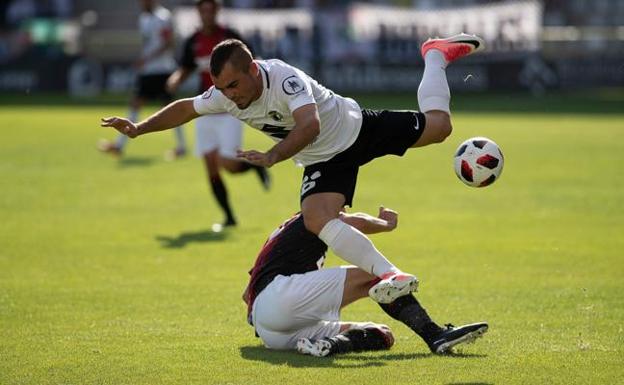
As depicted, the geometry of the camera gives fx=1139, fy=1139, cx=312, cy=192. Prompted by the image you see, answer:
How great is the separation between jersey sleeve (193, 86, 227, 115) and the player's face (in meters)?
0.45

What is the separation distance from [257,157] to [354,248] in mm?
965

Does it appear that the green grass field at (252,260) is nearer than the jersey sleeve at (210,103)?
Yes

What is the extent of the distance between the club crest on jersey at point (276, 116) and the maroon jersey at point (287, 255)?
703 mm

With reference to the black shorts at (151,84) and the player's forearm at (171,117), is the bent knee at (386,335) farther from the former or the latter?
the black shorts at (151,84)

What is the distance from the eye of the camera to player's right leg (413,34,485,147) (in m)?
8.83

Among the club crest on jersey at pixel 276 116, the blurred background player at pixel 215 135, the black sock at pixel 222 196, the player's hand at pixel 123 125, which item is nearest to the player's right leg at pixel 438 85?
the club crest on jersey at pixel 276 116

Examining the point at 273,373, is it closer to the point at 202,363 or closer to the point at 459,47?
the point at 202,363

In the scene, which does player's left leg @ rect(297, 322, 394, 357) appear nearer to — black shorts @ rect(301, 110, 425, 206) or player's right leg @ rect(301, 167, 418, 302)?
player's right leg @ rect(301, 167, 418, 302)

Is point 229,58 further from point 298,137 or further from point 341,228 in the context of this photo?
point 341,228

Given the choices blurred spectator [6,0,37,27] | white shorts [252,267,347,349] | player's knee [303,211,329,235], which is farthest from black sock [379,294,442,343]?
A: blurred spectator [6,0,37,27]

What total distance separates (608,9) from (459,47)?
111 feet

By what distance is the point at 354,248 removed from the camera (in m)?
7.59

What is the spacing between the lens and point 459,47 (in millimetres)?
9555

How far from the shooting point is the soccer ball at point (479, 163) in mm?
8648
